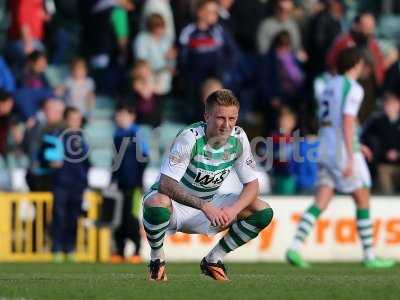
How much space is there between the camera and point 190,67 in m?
20.2

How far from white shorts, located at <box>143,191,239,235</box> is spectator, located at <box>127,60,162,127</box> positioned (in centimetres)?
888

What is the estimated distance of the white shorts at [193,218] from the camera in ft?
34.9

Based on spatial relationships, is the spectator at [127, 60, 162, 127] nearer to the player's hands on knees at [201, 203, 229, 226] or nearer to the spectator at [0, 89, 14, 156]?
the spectator at [0, 89, 14, 156]

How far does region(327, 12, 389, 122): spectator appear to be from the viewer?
2020cm

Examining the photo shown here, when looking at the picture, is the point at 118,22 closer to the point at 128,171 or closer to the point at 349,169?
the point at 128,171

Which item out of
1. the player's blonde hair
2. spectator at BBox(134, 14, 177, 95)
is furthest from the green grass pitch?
spectator at BBox(134, 14, 177, 95)

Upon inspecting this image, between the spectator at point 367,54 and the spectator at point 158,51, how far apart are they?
8.15ft

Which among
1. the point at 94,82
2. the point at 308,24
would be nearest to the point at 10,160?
the point at 94,82

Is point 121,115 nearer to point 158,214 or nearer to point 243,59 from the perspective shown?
point 243,59

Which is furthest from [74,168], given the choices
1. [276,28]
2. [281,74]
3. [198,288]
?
[198,288]

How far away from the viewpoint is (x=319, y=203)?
15336mm

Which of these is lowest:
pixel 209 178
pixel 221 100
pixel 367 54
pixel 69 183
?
pixel 69 183

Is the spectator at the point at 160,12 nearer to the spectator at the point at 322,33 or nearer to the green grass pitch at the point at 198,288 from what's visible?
the spectator at the point at 322,33

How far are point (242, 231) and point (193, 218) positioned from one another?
0.41m
